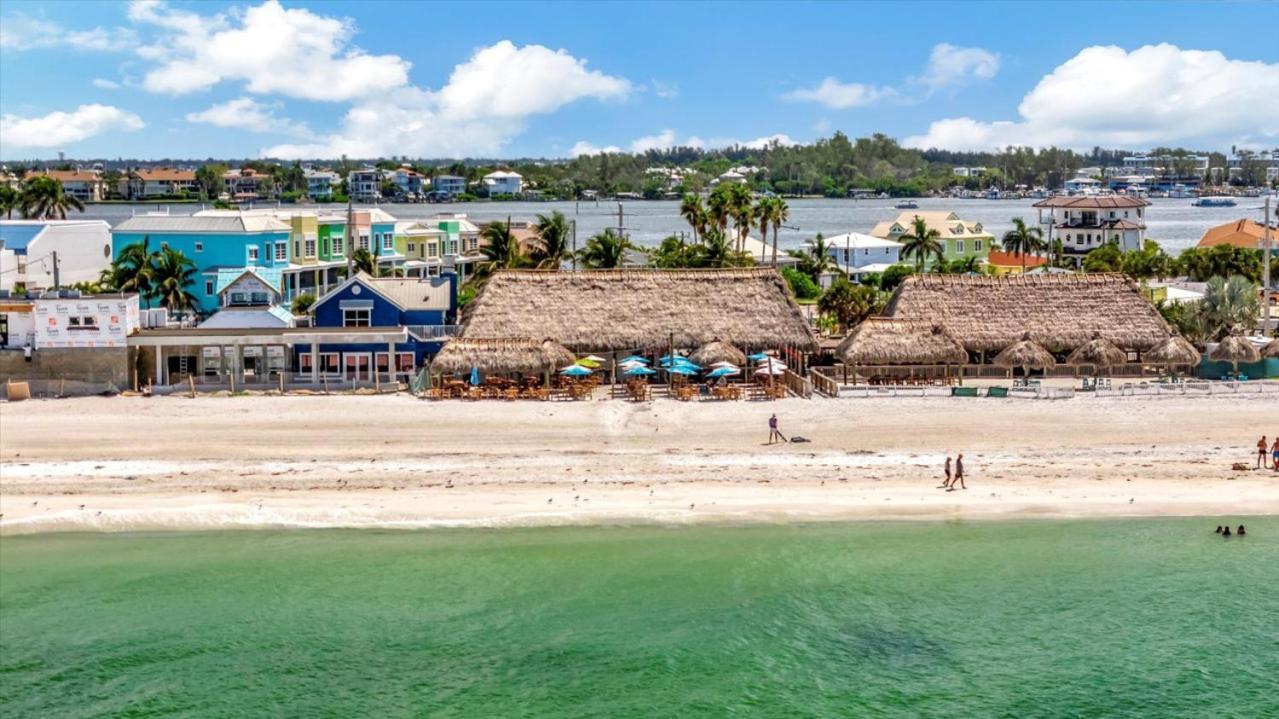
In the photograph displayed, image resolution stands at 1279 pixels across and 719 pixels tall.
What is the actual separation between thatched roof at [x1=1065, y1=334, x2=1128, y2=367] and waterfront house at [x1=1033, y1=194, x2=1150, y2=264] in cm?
4029

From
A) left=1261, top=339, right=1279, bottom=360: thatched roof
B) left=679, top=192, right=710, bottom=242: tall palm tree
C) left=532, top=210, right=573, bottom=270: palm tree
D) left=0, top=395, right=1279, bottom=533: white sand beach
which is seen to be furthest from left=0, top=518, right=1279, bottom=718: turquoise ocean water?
left=679, top=192, right=710, bottom=242: tall palm tree

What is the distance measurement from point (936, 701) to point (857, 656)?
1902 mm

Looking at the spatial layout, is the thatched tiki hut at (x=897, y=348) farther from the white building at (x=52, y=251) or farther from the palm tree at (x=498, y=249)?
the white building at (x=52, y=251)

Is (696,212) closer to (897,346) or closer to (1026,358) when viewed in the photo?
(897,346)

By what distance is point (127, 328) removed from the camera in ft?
131

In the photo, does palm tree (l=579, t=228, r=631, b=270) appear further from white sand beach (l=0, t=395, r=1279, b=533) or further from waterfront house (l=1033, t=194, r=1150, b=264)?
waterfront house (l=1033, t=194, r=1150, b=264)

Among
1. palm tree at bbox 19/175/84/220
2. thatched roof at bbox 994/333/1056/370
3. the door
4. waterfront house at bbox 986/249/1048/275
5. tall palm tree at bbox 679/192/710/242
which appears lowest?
the door

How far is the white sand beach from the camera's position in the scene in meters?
29.0

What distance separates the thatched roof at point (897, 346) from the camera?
40.6 metres

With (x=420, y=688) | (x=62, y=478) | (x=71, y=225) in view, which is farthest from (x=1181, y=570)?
(x=71, y=225)

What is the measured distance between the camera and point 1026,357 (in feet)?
134

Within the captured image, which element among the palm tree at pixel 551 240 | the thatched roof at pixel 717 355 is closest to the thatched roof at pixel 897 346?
the thatched roof at pixel 717 355

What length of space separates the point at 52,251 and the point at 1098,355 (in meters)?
43.1

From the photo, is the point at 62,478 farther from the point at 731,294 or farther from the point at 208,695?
the point at 731,294
